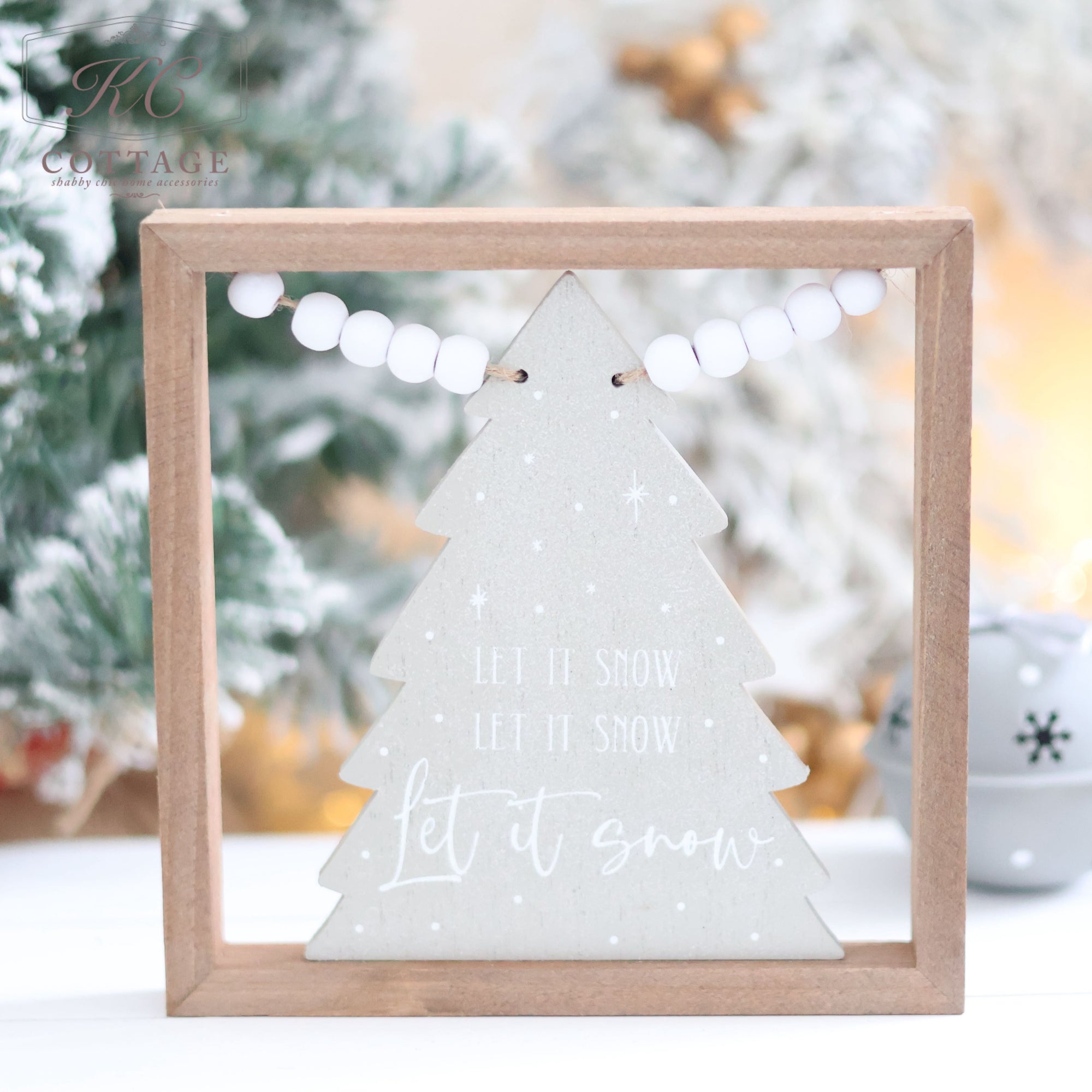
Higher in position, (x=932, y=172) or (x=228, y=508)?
(x=932, y=172)

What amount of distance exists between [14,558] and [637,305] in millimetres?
542

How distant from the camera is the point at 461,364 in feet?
1.76

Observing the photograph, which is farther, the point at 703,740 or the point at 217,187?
the point at 217,187

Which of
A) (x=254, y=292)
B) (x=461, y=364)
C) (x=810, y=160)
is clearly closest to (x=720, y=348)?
(x=461, y=364)

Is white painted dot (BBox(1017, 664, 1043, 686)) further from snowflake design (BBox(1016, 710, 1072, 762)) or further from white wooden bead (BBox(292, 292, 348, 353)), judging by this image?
white wooden bead (BBox(292, 292, 348, 353))

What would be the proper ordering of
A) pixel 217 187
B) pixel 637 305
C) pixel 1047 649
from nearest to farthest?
pixel 1047 649 → pixel 217 187 → pixel 637 305

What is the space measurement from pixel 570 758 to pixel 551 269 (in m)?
0.24

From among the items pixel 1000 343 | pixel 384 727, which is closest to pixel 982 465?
pixel 1000 343

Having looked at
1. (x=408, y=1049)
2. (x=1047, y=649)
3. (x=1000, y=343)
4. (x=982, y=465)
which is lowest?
(x=408, y=1049)

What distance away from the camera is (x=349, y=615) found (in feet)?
2.89

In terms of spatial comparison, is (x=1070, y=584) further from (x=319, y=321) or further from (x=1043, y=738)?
(x=319, y=321)

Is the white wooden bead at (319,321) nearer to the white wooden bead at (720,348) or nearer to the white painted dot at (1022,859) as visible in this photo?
the white wooden bead at (720,348)

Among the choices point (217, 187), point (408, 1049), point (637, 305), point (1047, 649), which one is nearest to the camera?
point (408, 1049)

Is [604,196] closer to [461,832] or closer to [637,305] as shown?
[637,305]
